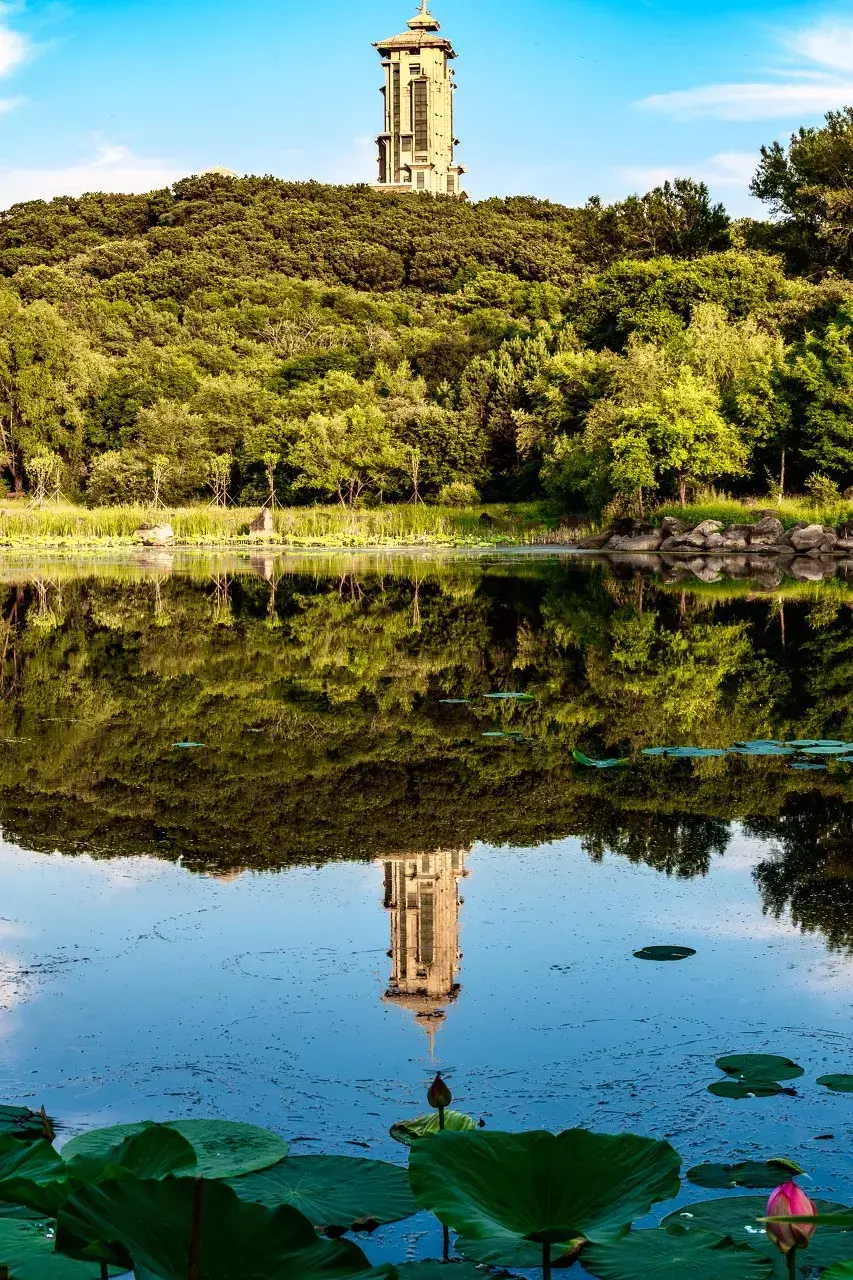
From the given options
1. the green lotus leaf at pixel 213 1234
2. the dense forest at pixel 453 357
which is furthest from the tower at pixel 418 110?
A: the green lotus leaf at pixel 213 1234

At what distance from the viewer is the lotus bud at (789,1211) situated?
4.90 ft

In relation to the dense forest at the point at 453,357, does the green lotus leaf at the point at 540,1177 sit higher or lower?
lower

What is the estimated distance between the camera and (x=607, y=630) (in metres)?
12.6

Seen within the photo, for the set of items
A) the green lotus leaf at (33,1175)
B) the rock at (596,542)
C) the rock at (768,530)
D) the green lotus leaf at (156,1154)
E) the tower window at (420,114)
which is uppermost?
the tower window at (420,114)

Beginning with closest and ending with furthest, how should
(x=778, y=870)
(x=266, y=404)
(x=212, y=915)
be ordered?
(x=212, y=915)
(x=778, y=870)
(x=266, y=404)

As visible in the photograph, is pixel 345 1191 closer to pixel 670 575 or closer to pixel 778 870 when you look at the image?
pixel 778 870

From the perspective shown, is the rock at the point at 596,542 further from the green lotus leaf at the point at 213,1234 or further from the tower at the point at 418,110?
the tower at the point at 418,110

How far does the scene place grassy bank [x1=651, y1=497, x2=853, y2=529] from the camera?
30453mm

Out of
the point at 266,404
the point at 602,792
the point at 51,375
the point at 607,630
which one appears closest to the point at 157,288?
the point at 51,375

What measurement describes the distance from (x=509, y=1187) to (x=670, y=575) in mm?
20667

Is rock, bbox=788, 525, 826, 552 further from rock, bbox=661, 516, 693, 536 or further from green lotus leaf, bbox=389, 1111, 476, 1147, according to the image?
green lotus leaf, bbox=389, 1111, 476, 1147

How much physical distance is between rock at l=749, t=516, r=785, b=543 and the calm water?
20.0 metres

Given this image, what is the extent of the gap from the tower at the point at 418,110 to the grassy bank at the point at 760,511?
3556 inches

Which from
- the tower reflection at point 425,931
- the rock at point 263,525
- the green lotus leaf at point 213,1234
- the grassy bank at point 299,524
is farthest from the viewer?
the rock at point 263,525
